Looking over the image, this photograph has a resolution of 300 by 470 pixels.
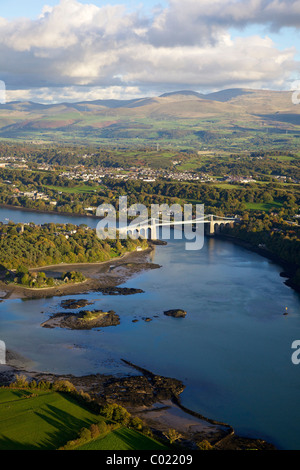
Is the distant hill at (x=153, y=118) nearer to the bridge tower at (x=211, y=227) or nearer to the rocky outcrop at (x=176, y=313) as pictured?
the bridge tower at (x=211, y=227)

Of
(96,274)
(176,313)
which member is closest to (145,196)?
(96,274)

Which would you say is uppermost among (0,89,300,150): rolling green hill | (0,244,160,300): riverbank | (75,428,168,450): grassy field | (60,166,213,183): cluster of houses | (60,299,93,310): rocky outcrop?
(0,89,300,150): rolling green hill

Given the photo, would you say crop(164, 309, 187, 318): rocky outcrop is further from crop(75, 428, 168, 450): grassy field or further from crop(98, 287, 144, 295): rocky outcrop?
crop(75, 428, 168, 450): grassy field

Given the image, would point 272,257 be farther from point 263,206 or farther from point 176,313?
point 263,206

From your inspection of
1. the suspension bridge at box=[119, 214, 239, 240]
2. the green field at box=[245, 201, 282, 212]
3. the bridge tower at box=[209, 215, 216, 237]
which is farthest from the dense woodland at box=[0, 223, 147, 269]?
the green field at box=[245, 201, 282, 212]
